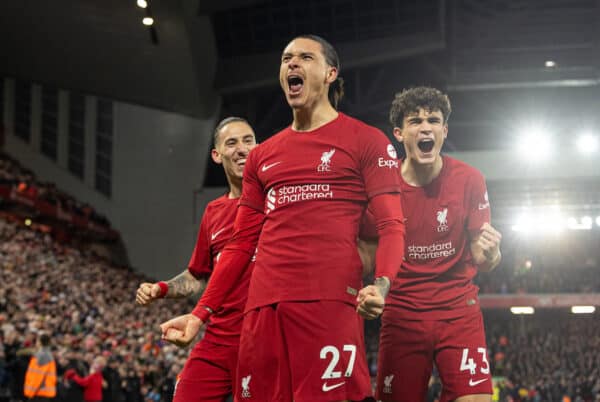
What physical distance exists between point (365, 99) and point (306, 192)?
88.6ft

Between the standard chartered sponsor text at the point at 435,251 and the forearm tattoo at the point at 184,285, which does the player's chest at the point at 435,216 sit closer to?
the standard chartered sponsor text at the point at 435,251

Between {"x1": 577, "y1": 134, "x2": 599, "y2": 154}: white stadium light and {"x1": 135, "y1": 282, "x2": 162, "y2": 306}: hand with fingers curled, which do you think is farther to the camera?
{"x1": 577, "y1": 134, "x2": 599, "y2": 154}: white stadium light

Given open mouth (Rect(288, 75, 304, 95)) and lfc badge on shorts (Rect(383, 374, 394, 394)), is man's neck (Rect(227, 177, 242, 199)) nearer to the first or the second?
lfc badge on shorts (Rect(383, 374, 394, 394))

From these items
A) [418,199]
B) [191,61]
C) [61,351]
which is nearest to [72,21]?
[191,61]

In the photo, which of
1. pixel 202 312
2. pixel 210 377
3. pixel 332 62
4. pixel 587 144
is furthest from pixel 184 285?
pixel 587 144

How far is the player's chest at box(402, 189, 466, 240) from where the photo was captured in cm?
487

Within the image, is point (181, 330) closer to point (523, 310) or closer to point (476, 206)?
point (476, 206)

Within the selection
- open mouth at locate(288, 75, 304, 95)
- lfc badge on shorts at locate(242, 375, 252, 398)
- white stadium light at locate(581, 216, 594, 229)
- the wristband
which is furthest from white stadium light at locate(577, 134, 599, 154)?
lfc badge on shorts at locate(242, 375, 252, 398)

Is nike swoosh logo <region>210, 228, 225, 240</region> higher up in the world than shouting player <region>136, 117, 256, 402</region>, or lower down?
higher up

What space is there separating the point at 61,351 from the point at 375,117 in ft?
58.8

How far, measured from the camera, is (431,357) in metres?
4.81

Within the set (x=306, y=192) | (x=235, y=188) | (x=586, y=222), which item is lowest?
(x=306, y=192)

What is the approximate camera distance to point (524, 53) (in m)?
28.0

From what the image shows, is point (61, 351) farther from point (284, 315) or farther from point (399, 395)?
point (284, 315)
